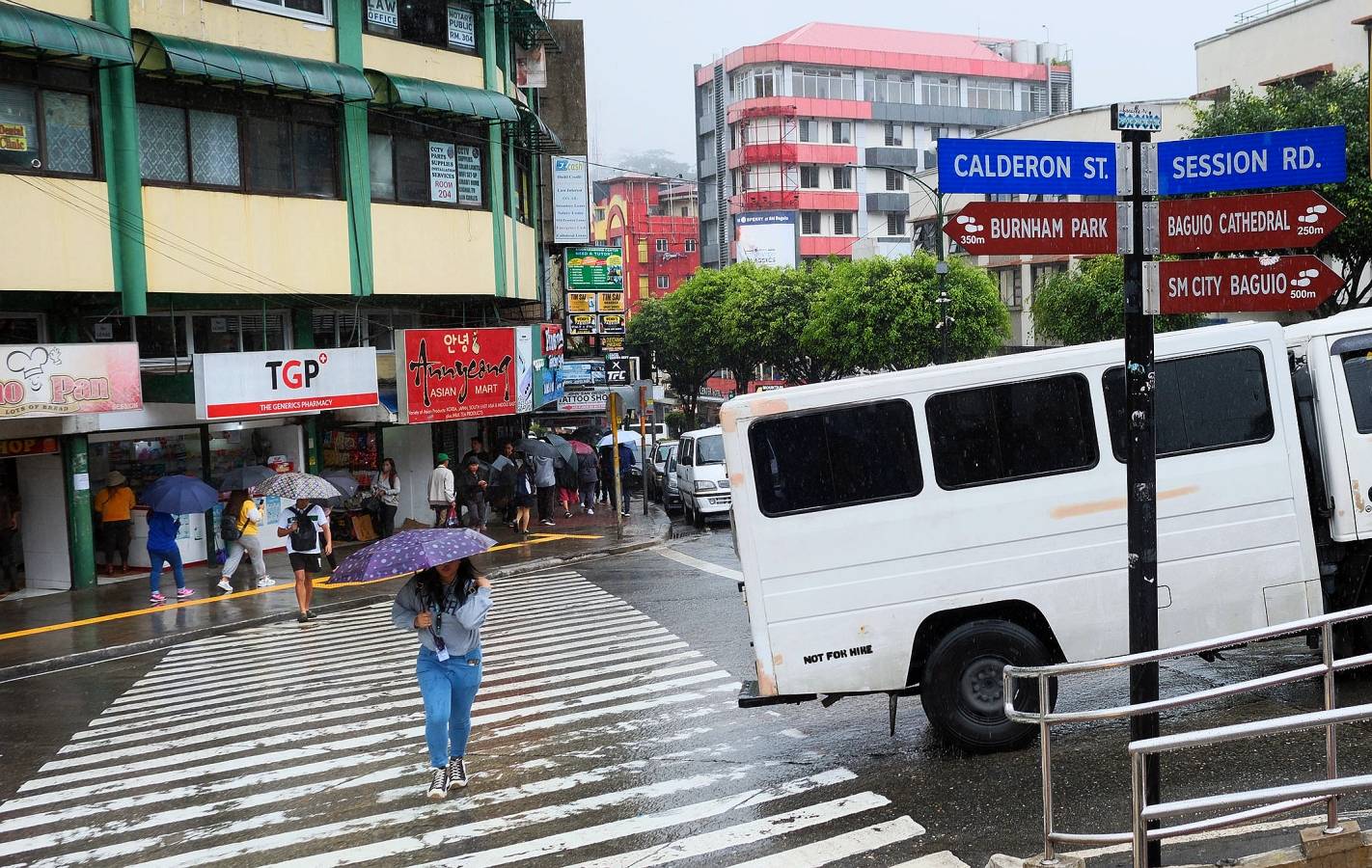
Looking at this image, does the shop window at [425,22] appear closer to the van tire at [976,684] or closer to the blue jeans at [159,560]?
the blue jeans at [159,560]

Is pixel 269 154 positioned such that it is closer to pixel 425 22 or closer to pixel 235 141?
pixel 235 141

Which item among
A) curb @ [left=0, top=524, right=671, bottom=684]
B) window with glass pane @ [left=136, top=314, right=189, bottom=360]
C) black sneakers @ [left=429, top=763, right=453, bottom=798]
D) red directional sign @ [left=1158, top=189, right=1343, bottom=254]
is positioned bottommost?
curb @ [left=0, top=524, right=671, bottom=684]

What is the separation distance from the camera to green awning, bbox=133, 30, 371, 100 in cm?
2055

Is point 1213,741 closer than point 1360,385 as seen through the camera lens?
Yes

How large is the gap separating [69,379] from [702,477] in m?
13.1

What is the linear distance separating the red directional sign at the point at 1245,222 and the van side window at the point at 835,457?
265 cm

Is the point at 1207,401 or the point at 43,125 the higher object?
the point at 43,125

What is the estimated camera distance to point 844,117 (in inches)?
3533

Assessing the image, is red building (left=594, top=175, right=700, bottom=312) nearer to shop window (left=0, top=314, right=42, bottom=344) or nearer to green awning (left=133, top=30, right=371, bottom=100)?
green awning (left=133, top=30, right=371, bottom=100)

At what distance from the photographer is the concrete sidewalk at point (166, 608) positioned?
15781mm

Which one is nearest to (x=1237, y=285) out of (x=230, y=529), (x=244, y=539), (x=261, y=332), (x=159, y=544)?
(x=159, y=544)

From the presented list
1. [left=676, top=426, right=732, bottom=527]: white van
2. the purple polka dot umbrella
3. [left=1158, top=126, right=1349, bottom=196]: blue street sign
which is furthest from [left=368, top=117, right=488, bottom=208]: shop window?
[left=1158, top=126, right=1349, bottom=196]: blue street sign

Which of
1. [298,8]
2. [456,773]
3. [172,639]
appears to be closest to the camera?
[456,773]

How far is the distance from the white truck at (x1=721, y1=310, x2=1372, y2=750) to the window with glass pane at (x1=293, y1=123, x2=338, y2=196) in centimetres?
1722
